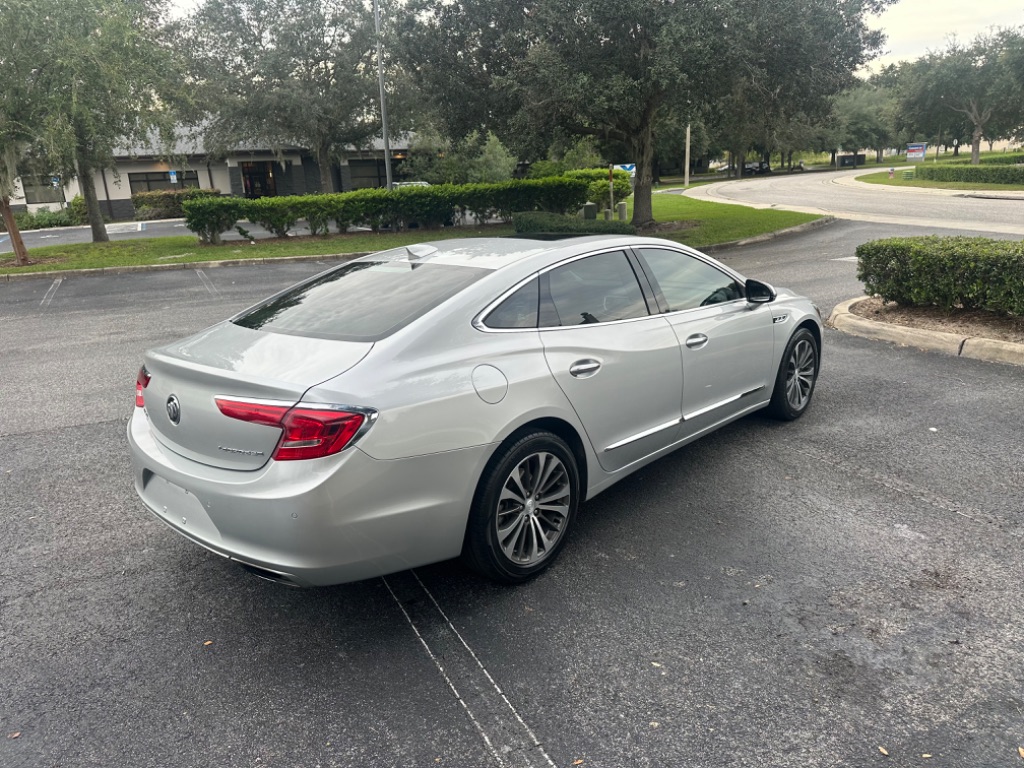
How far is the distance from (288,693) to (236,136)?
34.1 metres

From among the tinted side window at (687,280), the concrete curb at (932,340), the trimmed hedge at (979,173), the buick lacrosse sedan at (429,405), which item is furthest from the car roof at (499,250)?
the trimmed hedge at (979,173)

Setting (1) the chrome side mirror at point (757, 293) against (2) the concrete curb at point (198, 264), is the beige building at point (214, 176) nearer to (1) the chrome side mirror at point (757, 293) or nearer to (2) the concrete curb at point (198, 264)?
(2) the concrete curb at point (198, 264)

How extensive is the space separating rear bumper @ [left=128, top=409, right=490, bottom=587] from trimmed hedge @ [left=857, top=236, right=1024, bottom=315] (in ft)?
21.5

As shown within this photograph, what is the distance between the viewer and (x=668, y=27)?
15.0 metres

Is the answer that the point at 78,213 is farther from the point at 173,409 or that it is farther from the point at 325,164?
the point at 173,409

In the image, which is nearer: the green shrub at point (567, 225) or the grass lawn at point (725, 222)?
the green shrub at point (567, 225)

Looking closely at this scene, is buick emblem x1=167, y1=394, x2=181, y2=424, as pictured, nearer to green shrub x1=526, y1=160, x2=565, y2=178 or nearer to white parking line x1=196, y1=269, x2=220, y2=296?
white parking line x1=196, y1=269, x2=220, y2=296

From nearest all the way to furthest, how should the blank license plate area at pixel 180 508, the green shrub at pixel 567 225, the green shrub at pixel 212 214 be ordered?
the blank license plate area at pixel 180 508 → the green shrub at pixel 567 225 → the green shrub at pixel 212 214

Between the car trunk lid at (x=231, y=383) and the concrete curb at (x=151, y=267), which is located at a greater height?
the car trunk lid at (x=231, y=383)

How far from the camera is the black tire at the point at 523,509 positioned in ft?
11.0

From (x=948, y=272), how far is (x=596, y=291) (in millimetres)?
5543

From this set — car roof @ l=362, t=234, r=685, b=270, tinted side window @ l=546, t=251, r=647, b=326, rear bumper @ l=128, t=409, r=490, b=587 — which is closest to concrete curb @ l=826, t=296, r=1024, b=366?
car roof @ l=362, t=234, r=685, b=270

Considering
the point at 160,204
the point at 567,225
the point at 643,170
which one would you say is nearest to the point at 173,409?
the point at 567,225

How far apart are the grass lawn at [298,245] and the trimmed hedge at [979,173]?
1789 cm
